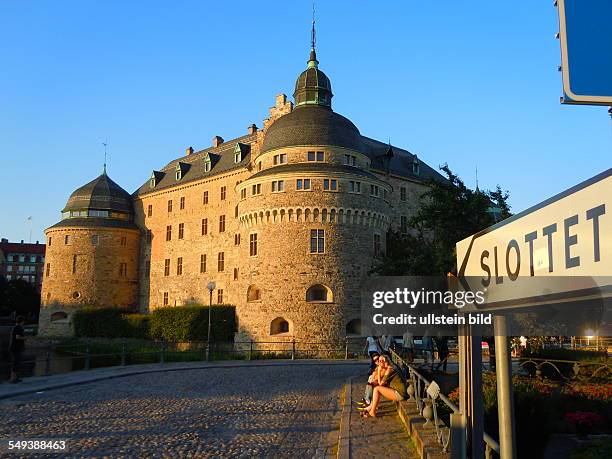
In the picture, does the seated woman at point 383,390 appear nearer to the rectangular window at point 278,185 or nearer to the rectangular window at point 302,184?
the rectangular window at point 302,184

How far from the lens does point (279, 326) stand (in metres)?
33.4

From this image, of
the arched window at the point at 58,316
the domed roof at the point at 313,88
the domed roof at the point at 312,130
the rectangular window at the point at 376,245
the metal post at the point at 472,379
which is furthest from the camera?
the arched window at the point at 58,316

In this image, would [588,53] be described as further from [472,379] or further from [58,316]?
[58,316]

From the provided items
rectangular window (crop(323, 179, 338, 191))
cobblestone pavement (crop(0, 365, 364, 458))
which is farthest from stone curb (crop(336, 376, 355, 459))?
rectangular window (crop(323, 179, 338, 191))

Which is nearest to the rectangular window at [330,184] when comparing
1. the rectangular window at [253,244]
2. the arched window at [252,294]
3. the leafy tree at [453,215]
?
the rectangular window at [253,244]

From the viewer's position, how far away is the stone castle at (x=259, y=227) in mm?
32812

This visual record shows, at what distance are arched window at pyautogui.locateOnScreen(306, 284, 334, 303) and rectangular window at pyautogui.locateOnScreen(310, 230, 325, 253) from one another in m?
2.18

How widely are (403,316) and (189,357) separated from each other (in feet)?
81.1

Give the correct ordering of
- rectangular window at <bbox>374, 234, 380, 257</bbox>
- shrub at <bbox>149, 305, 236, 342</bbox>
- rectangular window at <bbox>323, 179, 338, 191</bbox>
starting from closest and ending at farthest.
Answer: rectangular window at <bbox>323, 179, 338, 191</bbox>
rectangular window at <bbox>374, 234, 380, 257</bbox>
shrub at <bbox>149, 305, 236, 342</bbox>

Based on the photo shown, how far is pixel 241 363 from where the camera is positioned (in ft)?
76.4

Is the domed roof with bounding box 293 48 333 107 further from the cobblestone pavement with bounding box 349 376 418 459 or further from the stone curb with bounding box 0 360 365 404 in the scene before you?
the cobblestone pavement with bounding box 349 376 418 459

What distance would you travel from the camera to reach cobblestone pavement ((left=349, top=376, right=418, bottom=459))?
7.45m

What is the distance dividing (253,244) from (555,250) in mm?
33475

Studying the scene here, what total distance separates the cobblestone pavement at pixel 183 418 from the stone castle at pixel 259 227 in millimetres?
11050
